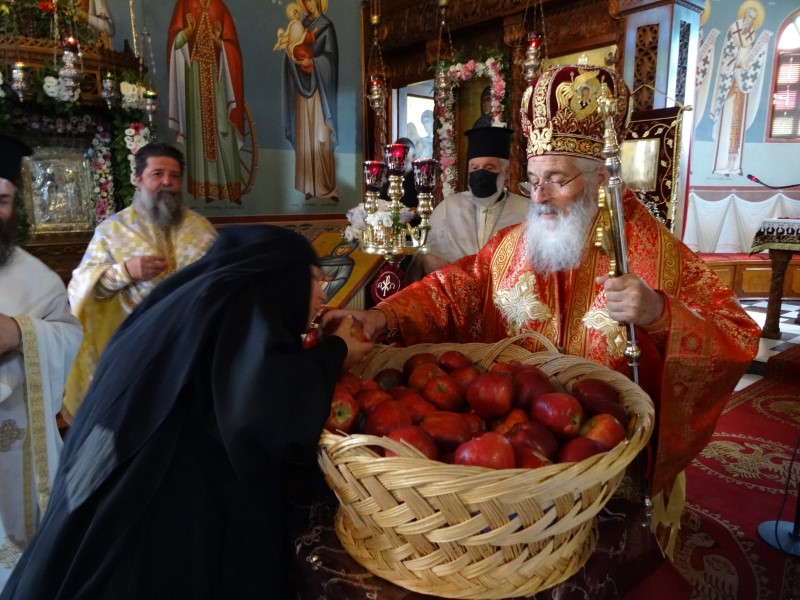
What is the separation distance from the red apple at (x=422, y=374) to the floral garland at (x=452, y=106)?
235 inches

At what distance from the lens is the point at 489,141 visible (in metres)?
3.68

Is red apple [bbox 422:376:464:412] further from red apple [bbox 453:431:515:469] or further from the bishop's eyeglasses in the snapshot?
the bishop's eyeglasses

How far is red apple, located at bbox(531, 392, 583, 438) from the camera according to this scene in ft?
3.70

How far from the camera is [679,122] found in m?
5.12

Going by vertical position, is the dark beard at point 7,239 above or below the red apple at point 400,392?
above

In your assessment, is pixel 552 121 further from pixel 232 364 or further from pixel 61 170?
pixel 61 170

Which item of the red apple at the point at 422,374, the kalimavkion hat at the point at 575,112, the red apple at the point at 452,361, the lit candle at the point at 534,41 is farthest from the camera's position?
the lit candle at the point at 534,41

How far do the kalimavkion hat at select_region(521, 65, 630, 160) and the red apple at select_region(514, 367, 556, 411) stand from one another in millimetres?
980

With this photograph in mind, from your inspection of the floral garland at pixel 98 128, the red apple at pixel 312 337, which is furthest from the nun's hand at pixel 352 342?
the floral garland at pixel 98 128

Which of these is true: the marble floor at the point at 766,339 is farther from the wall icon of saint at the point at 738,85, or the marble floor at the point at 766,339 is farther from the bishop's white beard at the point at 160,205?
the bishop's white beard at the point at 160,205

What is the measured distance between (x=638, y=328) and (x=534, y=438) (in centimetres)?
82

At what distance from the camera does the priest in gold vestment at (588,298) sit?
1564mm

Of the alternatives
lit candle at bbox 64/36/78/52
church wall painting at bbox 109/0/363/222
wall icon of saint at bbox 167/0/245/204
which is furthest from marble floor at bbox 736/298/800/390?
lit candle at bbox 64/36/78/52

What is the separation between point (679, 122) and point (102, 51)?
214 inches
